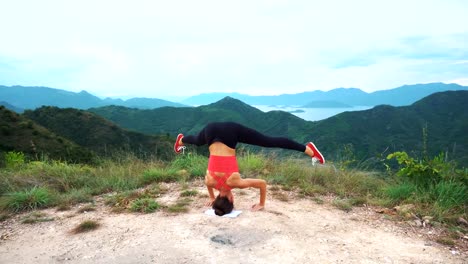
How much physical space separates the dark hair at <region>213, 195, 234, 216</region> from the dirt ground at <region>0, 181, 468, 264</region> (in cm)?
11

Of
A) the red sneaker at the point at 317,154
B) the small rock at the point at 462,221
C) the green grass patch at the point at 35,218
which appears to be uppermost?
the red sneaker at the point at 317,154

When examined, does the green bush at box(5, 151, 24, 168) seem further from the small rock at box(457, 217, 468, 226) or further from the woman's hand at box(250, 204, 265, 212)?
the small rock at box(457, 217, 468, 226)

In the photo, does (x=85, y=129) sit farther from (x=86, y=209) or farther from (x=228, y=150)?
(x=228, y=150)

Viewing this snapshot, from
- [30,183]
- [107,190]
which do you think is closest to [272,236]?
[107,190]

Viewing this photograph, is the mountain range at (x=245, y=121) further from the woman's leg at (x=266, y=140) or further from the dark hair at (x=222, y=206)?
the woman's leg at (x=266, y=140)

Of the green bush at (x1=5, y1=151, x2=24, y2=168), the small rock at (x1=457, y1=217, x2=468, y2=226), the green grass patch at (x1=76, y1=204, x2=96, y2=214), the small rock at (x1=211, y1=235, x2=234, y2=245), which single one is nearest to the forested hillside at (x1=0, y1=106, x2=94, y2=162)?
the green bush at (x1=5, y1=151, x2=24, y2=168)

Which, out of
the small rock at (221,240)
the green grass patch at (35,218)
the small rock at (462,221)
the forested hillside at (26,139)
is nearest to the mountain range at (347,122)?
the forested hillside at (26,139)

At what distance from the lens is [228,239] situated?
483 cm

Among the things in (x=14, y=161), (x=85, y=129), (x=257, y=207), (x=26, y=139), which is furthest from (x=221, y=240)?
(x=85, y=129)

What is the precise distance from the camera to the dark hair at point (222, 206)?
5.51 m

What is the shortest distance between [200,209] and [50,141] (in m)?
34.4

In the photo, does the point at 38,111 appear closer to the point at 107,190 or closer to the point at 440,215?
the point at 107,190

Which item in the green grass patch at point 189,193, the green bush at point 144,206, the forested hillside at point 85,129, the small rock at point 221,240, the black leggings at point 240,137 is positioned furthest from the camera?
the forested hillside at point 85,129

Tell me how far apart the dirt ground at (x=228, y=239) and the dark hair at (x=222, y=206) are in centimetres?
11
